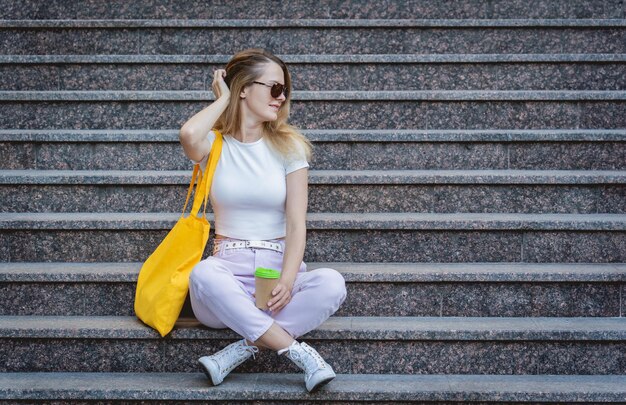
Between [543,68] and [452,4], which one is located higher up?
[452,4]

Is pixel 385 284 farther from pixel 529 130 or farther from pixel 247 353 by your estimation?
pixel 529 130

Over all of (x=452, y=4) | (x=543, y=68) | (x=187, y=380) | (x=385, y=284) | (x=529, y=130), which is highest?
(x=452, y=4)

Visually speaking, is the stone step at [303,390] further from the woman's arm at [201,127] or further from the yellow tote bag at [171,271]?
the woman's arm at [201,127]

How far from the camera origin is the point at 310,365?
256cm

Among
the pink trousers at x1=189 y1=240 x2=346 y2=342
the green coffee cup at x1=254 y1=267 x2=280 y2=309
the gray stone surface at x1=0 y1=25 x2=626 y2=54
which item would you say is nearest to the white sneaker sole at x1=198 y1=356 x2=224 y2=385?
the pink trousers at x1=189 y1=240 x2=346 y2=342

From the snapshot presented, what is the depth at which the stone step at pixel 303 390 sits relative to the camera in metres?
2.58

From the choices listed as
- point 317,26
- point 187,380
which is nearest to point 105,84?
point 317,26

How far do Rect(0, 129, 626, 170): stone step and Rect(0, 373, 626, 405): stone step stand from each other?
1247 mm

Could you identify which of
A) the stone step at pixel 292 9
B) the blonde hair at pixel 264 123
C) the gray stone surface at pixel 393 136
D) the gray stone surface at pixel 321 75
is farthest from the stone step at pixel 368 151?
the stone step at pixel 292 9

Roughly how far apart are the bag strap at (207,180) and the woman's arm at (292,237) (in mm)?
296

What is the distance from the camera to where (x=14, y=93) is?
3.91m

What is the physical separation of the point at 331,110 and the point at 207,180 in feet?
4.30

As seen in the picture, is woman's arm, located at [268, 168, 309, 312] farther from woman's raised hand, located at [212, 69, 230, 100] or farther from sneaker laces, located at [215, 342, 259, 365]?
woman's raised hand, located at [212, 69, 230, 100]

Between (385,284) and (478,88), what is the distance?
1.64m
